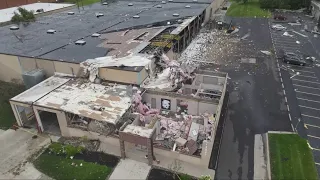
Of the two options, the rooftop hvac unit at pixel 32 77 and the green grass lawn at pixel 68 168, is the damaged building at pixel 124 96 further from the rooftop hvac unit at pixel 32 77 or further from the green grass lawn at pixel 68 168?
the green grass lawn at pixel 68 168

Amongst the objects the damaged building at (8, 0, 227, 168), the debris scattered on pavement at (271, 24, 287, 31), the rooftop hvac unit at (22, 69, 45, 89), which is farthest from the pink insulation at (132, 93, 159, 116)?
the debris scattered on pavement at (271, 24, 287, 31)

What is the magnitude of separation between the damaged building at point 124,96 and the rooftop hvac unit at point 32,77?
0.13m

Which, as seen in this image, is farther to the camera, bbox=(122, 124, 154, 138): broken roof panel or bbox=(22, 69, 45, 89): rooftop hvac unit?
bbox=(22, 69, 45, 89): rooftop hvac unit

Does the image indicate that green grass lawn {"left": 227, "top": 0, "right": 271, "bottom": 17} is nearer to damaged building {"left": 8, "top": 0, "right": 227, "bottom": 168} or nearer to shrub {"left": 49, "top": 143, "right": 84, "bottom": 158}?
damaged building {"left": 8, "top": 0, "right": 227, "bottom": 168}

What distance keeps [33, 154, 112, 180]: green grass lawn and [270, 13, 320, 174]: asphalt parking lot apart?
15991 millimetres

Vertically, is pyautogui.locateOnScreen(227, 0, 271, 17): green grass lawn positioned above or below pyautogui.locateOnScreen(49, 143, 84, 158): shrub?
above

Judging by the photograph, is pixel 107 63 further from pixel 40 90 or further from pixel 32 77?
pixel 32 77

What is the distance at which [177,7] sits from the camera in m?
50.7

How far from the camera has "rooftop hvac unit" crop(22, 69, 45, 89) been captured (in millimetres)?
26141

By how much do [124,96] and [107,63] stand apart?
4503 millimetres

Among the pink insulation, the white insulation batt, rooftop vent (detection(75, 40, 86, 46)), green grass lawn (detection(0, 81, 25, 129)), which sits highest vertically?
rooftop vent (detection(75, 40, 86, 46))

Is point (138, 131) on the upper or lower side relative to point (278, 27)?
upper

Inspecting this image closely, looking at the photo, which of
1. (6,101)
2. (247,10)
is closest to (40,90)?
(6,101)

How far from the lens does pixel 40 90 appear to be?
947 inches
